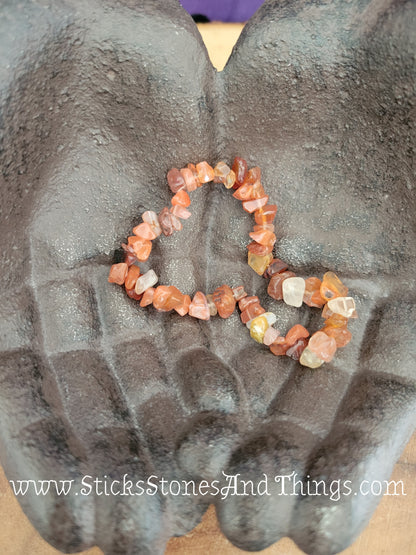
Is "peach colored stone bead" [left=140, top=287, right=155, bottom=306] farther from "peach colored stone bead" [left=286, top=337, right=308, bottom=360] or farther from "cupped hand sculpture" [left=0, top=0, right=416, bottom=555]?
"peach colored stone bead" [left=286, top=337, right=308, bottom=360]

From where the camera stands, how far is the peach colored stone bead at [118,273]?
0.51 m

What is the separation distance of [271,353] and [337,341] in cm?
6

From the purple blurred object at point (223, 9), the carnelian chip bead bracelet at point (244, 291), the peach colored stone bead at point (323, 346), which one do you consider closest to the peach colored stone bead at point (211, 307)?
the carnelian chip bead bracelet at point (244, 291)

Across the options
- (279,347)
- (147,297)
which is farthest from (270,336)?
(147,297)

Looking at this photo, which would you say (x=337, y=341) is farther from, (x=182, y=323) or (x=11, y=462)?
(x=11, y=462)

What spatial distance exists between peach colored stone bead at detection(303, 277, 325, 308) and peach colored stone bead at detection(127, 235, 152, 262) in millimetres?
160

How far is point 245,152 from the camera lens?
0.56 m

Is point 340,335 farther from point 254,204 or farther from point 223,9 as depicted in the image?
point 223,9

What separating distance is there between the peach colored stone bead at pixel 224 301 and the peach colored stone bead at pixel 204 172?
0.11 metres

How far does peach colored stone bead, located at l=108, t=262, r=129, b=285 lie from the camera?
1.67ft

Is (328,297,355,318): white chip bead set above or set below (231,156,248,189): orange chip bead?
below

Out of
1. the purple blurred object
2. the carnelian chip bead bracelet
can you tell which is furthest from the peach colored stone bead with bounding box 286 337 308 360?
the purple blurred object

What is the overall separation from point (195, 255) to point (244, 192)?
0.27 ft

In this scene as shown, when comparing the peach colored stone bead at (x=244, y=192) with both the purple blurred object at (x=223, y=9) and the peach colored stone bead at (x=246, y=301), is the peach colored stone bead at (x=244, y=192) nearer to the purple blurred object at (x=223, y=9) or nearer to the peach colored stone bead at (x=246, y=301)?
the peach colored stone bead at (x=246, y=301)
